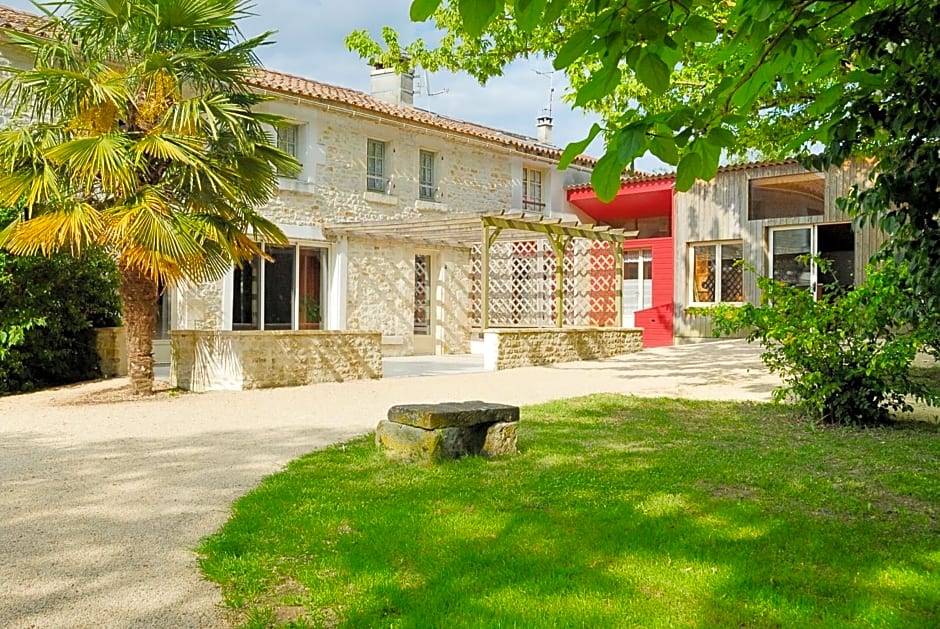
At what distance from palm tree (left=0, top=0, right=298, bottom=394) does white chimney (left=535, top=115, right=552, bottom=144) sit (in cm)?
1645

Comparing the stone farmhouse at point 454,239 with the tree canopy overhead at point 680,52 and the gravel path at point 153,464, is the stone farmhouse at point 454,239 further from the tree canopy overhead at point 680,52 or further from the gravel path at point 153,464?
the tree canopy overhead at point 680,52

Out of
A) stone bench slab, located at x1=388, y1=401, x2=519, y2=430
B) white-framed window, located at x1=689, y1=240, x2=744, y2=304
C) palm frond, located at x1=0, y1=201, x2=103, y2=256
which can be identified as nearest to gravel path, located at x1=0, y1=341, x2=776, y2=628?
stone bench slab, located at x1=388, y1=401, x2=519, y2=430

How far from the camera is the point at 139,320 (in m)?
9.80

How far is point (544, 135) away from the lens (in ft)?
83.6

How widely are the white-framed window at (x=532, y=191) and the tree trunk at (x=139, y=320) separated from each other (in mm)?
11416

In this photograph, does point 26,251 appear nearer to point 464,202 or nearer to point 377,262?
point 377,262

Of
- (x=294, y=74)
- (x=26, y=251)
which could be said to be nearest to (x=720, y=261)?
(x=294, y=74)

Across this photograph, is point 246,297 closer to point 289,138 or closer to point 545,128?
point 289,138

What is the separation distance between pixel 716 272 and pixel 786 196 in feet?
7.48

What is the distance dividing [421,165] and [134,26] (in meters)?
8.54

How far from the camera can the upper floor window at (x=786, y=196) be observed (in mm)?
17344

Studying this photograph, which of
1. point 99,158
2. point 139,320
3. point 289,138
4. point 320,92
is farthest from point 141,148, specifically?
point 320,92

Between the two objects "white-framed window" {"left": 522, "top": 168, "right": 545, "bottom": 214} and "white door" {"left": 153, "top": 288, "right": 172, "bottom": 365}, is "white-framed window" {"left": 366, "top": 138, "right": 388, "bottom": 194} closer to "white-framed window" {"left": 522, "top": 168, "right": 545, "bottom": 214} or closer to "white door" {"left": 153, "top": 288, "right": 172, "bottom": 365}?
"white-framed window" {"left": 522, "top": 168, "right": 545, "bottom": 214}

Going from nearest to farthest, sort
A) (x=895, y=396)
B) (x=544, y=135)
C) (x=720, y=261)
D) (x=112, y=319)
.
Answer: (x=895, y=396) → (x=112, y=319) → (x=720, y=261) → (x=544, y=135)
